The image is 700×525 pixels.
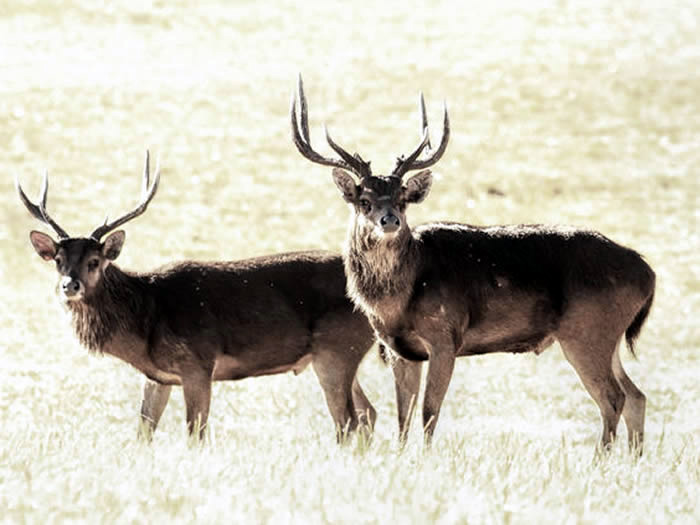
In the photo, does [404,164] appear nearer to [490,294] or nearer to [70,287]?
[490,294]

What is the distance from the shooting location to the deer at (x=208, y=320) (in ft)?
40.3

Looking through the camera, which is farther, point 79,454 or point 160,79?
point 160,79

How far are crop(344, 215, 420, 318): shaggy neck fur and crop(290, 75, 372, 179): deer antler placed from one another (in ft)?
1.36

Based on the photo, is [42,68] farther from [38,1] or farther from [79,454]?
[79,454]

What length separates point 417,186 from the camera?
1177cm

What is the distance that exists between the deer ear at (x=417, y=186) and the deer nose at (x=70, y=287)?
2421 mm

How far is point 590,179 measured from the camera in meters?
31.5

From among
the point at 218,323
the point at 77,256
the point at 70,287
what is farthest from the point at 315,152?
the point at 70,287

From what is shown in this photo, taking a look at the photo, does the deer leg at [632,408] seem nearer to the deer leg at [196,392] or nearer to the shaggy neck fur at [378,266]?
the shaggy neck fur at [378,266]

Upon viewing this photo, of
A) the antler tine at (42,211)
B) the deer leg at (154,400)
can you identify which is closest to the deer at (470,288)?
the deer leg at (154,400)

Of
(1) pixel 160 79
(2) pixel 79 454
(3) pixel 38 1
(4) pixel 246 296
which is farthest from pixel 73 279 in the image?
(3) pixel 38 1

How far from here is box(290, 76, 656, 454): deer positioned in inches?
459

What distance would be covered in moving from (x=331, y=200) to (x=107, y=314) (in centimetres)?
1724

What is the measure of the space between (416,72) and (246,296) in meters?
26.5
